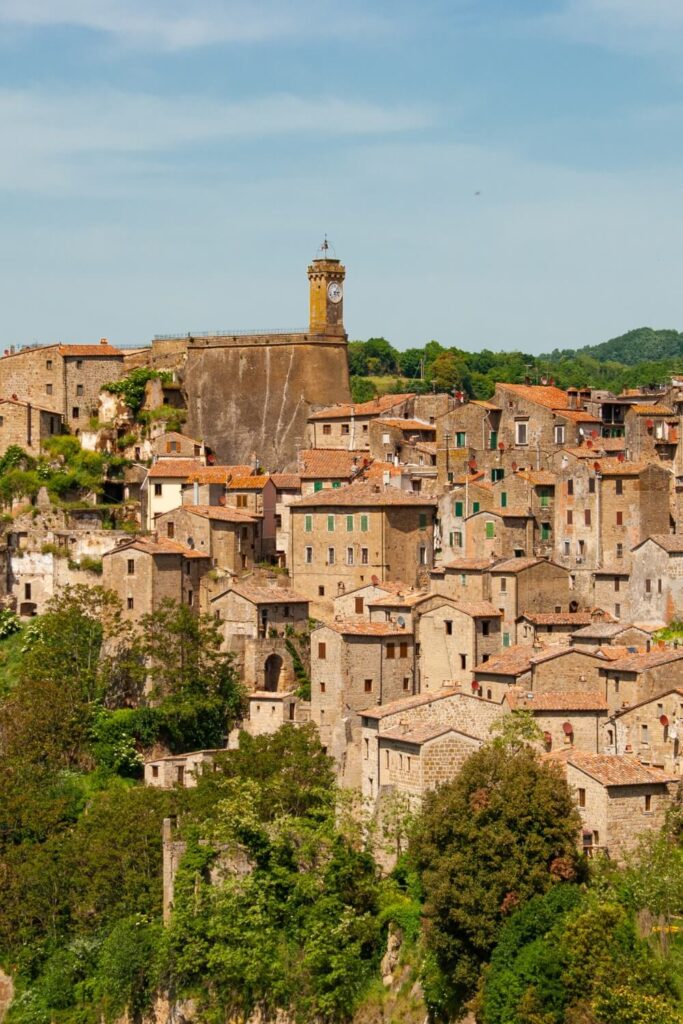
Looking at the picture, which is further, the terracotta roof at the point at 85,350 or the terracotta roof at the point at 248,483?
the terracotta roof at the point at 85,350

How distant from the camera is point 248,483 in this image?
272ft

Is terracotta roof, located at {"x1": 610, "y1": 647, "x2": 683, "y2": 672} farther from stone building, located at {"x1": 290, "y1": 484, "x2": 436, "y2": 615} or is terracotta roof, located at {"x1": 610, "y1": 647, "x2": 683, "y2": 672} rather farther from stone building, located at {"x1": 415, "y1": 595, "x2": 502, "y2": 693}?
stone building, located at {"x1": 290, "y1": 484, "x2": 436, "y2": 615}

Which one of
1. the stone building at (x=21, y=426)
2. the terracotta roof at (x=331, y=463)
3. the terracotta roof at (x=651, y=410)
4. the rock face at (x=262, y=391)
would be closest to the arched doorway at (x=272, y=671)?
the terracotta roof at (x=331, y=463)

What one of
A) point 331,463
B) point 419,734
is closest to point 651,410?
point 331,463

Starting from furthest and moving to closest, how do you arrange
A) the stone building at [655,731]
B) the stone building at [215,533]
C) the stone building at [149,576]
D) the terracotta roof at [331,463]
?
the terracotta roof at [331,463]
the stone building at [215,533]
the stone building at [149,576]
the stone building at [655,731]

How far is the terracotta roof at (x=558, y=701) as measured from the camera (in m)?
61.0

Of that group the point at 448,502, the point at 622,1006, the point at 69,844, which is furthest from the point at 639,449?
the point at 622,1006

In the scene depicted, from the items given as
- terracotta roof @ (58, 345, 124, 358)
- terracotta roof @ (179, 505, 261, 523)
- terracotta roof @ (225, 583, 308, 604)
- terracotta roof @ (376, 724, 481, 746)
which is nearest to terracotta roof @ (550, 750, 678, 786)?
terracotta roof @ (376, 724, 481, 746)

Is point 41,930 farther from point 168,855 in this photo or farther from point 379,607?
point 379,607

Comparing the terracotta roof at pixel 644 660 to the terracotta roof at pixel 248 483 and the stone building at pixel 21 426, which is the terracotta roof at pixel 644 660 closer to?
the terracotta roof at pixel 248 483

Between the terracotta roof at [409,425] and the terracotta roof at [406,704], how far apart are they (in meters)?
23.0

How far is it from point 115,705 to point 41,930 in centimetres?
897

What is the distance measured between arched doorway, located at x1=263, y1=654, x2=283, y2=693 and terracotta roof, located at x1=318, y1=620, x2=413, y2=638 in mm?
4748

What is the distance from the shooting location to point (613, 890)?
54.4m
